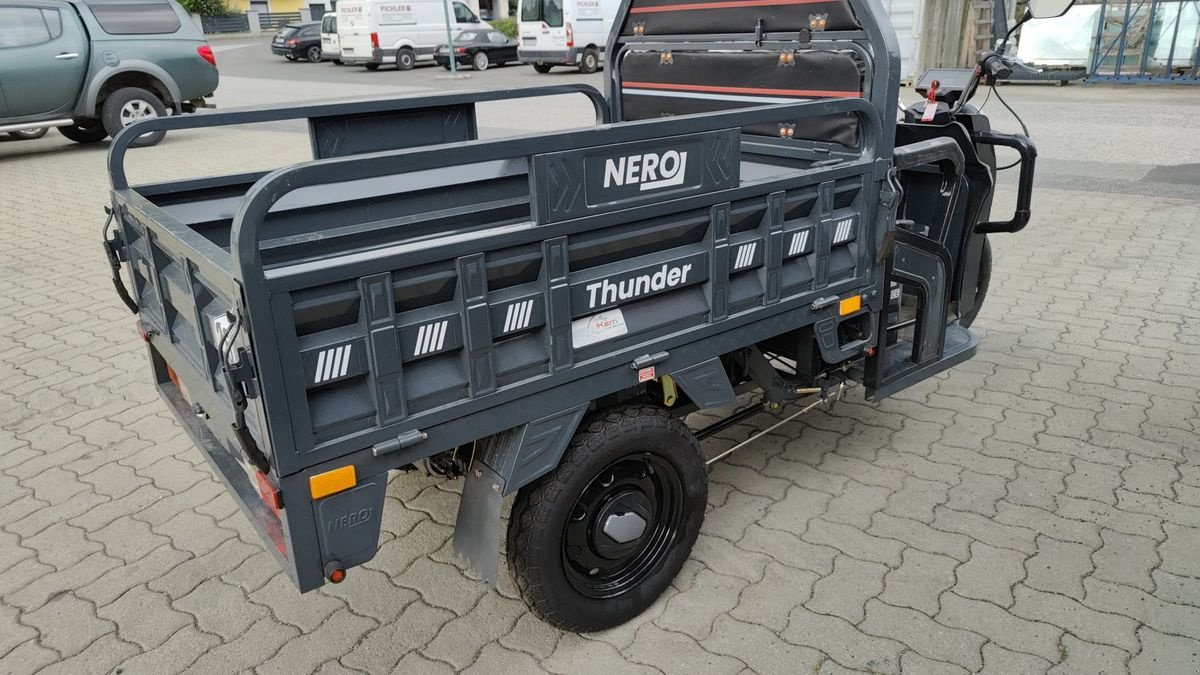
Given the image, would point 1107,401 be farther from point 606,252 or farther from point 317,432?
point 317,432

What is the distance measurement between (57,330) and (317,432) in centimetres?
462

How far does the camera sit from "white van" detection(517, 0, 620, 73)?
21.0m

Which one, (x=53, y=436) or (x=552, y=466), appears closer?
(x=552, y=466)

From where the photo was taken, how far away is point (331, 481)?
2.18 m

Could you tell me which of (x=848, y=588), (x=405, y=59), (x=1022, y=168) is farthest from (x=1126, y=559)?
(x=405, y=59)

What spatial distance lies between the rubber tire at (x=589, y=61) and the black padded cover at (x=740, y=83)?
1816 cm

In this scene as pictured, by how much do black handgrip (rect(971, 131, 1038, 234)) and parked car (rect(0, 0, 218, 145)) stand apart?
972 cm

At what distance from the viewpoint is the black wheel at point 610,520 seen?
2619 millimetres

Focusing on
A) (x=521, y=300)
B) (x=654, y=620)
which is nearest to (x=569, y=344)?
(x=521, y=300)

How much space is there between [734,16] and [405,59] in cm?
2223

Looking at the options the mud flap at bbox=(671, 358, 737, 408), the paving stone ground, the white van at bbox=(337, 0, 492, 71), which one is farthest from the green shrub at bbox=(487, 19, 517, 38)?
the mud flap at bbox=(671, 358, 737, 408)

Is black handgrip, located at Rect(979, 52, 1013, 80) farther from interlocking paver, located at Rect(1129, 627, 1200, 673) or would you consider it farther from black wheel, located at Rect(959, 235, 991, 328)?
interlocking paver, located at Rect(1129, 627, 1200, 673)

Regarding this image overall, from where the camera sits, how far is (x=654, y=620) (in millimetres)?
2934

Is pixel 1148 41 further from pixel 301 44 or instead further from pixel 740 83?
pixel 301 44
